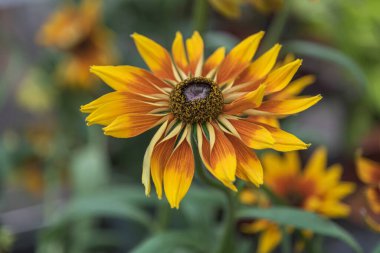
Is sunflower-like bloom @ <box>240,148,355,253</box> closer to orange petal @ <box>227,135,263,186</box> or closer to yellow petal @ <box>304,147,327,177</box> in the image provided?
yellow petal @ <box>304,147,327,177</box>

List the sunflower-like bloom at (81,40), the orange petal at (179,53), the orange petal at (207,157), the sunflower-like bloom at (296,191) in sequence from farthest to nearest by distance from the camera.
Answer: the sunflower-like bloom at (81,40)
the sunflower-like bloom at (296,191)
the orange petal at (179,53)
the orange petal at (207,157)

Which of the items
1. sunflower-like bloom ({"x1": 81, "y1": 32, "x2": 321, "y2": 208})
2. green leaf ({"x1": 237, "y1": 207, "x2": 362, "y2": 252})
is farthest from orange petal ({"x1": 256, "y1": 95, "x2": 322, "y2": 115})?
green leaf ({"x1": 237, "y1": 207, "x2": 362, "y2": 252})

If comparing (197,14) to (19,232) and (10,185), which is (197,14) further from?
(10,185)

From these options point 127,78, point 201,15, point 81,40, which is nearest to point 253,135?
point 127,78

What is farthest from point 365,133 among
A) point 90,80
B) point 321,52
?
point 321,52

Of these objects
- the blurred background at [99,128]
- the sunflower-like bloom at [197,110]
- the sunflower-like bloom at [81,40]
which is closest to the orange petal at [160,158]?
the sunflower-like bloom at [197,110]

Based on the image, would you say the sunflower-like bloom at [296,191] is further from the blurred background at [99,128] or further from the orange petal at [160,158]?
the orange petal at [160,158]
